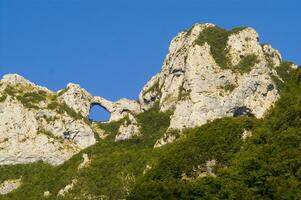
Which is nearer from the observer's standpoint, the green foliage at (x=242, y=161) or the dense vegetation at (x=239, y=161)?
the green foliage at (x=242, y=161)

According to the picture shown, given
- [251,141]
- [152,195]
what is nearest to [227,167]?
[251,141]

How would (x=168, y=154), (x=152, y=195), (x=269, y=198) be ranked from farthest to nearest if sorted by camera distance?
(x=168, y=154)
(x=152, y=195)
(x=269, y=198)

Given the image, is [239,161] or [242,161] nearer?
[242,161]

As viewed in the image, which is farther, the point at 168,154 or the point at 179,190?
the point at 168,154

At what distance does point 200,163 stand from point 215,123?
17.8 m

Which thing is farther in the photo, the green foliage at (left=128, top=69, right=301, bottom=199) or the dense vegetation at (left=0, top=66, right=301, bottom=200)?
the dense vegetation at (left=0, top=66, right=301, bottom=200)

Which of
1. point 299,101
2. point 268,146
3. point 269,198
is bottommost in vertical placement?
point 269,198

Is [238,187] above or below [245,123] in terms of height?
below

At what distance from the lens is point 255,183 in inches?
5482

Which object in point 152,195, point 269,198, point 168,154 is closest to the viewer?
point 269,198

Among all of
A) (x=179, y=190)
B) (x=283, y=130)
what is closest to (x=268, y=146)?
(x=283, y=130)

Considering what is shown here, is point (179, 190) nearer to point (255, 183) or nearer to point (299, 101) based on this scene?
point (255, 183)

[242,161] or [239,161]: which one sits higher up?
[239,161]

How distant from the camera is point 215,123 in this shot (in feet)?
579
